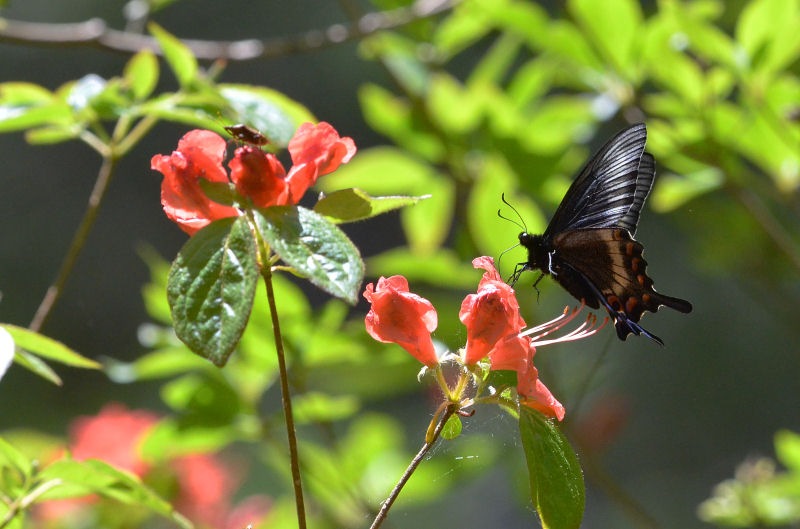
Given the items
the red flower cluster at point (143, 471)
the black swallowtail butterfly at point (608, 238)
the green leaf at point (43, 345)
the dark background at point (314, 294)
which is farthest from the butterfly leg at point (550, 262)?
the dark background at point (314, 294)

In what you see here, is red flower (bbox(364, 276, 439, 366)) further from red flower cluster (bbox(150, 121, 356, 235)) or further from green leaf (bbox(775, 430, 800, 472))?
green leaf (bbox(775, 430, 800, 472))

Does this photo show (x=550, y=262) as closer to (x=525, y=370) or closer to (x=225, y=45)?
(x=525, y=370)

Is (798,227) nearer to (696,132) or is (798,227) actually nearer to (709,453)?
(696,132)

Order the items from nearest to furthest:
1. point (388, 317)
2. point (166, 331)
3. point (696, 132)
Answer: point (388, 317) → point (166, 331) → point (696, 132)

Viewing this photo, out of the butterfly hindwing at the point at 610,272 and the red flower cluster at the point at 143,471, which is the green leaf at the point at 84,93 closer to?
the butterfly hindwing at the point at 610,272

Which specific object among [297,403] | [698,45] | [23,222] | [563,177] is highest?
[698,45]

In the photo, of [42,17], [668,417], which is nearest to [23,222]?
[42,17]
